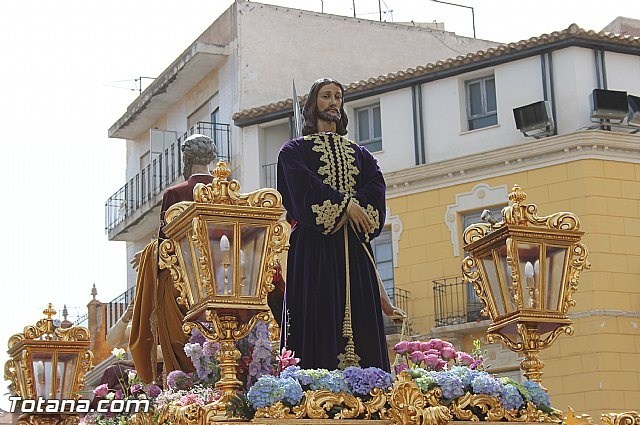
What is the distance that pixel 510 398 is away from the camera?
7.61 m

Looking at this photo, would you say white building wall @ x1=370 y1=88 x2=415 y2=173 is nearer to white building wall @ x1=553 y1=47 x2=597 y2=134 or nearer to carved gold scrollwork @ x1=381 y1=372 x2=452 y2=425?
white building wall @ x1=553 y1=47 x2=597 y2=134

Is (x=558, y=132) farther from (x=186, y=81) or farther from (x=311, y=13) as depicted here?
(x=186, y=81)

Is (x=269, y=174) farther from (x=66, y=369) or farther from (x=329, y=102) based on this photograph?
(x=329, y=102)

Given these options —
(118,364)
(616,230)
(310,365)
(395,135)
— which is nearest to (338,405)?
(310,365)

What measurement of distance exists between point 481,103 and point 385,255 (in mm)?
3583

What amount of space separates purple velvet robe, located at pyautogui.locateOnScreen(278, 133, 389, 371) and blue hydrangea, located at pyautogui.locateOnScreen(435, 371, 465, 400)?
81cm

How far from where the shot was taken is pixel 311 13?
31109 millimetres

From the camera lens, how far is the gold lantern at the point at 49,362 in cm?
1020

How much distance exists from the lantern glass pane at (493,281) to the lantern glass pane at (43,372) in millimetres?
3574

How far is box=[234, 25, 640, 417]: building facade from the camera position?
24234mm

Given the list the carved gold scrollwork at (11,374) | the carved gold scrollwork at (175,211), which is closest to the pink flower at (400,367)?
the carved gold scrollwork at (175,211)

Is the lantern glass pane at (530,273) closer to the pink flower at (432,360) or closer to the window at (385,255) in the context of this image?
the pink flower at (432,360)

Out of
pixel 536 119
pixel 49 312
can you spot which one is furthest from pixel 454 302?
pixel 49 312

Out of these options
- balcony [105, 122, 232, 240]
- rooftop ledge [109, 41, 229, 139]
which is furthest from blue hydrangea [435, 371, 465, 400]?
rooftop ledge [109, 41, 229, 139]
